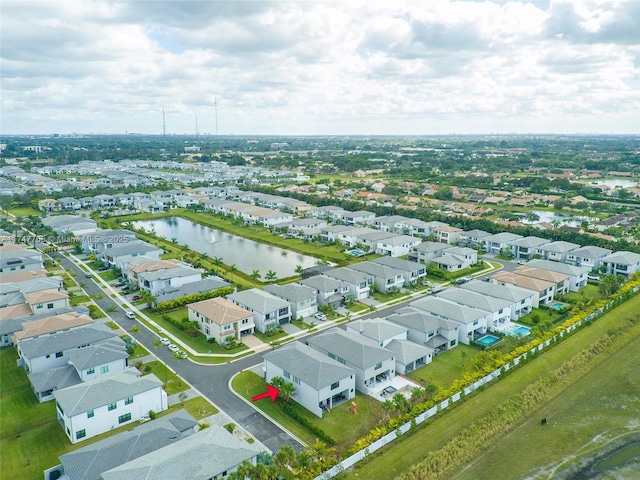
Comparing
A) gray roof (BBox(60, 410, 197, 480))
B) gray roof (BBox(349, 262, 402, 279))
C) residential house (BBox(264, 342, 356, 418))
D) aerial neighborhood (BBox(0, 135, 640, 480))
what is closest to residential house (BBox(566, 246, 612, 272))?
aerial neighborhood (BBox(0, 135, 640, 480))

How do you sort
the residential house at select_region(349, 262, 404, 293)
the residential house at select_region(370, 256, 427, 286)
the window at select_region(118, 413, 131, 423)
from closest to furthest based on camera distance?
the window at select_region(118, 413, 131, 423) < the residential house at select_region(349, 262, 404, 293) < the residential house at select_region(370, 256, 427, 286)

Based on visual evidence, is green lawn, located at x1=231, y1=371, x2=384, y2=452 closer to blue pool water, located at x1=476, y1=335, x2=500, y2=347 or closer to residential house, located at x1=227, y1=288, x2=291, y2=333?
residential house, located at x1=227, y1=288, x2=291, y2=333

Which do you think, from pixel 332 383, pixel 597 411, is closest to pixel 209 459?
pixel 332 383

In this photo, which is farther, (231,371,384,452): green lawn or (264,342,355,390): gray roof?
(264,342,355,390): gray roof

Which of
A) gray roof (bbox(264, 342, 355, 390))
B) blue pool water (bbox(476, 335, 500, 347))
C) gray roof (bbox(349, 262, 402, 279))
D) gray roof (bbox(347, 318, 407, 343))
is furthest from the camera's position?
gray roof (bbox(349, 262, 402, 279))

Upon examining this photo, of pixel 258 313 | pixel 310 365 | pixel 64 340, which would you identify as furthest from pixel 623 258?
pixel 64 340
